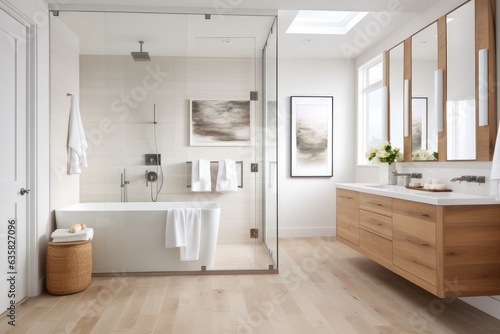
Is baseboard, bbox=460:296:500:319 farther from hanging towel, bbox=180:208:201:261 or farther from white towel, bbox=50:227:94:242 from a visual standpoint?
white towel, bbox=50:227:94:242

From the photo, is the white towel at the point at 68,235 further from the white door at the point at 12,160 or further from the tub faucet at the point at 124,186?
the tub faucet at the point at 124,186

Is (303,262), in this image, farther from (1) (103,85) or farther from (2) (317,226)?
(1) (103,85)

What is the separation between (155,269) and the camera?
370 cm

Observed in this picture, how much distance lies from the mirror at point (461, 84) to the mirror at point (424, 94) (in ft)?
0.68

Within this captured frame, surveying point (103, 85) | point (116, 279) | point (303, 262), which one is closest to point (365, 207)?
point (303, 262)

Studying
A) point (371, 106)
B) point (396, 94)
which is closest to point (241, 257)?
point (396, 94)

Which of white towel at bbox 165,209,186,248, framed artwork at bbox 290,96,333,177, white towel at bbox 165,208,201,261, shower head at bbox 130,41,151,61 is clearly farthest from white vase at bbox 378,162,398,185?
shower head at bbox 130,41,151,61

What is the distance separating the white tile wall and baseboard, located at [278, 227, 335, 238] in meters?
1.83

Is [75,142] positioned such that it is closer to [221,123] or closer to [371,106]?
[221,123]

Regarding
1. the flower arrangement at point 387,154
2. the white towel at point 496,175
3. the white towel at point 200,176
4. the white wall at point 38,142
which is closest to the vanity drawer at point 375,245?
the flower arrangement at point 387,154

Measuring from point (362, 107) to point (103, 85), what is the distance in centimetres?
337

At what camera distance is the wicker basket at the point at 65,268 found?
3211mm

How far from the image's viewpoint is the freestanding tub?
142 inches

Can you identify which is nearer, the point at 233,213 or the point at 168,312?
the point at 168,312
